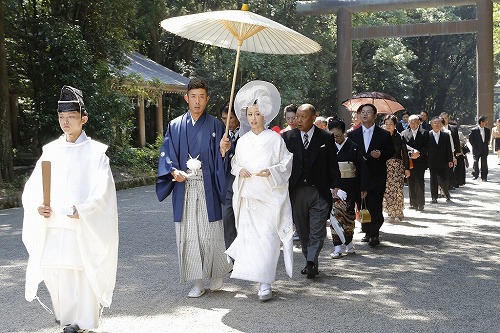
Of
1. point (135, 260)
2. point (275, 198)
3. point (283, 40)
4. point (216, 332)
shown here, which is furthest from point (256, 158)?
point (135, 260)

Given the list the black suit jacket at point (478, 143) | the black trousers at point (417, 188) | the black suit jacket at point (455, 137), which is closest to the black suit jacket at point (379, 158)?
the black trousers at point (417, 188)

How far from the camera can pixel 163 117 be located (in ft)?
111

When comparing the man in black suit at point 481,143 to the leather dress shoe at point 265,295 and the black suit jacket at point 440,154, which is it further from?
the leather dress shoe at point 265,295

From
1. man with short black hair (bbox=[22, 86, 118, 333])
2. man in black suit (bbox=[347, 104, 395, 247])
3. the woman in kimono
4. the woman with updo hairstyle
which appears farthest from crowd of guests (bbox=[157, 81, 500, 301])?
the woman with updo hairstyle

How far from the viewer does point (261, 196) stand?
7.31 metres

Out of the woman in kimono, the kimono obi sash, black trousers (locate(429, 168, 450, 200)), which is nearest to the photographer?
the woman in kimono

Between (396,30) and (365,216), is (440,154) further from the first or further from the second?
(396,30)

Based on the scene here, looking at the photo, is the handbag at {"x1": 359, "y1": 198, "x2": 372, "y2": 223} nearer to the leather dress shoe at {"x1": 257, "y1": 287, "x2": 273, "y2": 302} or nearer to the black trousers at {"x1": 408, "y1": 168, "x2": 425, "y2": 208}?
the leather dress shoe at {"x1": 257, "y1": 287, "x2": 273, "y2": 302}

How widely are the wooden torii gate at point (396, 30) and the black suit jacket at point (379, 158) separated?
21247 mm

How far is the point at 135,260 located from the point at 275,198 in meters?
2.72

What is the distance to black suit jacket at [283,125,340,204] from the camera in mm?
8312

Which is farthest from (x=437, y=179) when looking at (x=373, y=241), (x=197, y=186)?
(x=197, y=186)

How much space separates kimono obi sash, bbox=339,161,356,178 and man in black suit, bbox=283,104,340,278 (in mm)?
1595

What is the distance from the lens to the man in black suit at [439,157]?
16.0m
